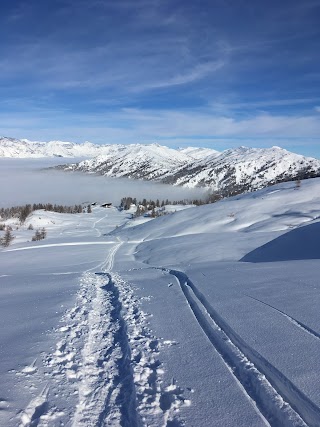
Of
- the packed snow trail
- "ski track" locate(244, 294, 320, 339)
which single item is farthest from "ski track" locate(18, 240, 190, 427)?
"ski track" locate(244, 294, 320, 339)

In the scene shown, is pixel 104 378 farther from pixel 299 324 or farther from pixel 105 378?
pixel 299 324

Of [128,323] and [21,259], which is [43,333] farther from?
[21,259]

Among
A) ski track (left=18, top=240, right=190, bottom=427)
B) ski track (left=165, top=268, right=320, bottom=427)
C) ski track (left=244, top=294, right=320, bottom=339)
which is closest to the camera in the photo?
ski track (left=165, top=268, right=320, bottom=427)

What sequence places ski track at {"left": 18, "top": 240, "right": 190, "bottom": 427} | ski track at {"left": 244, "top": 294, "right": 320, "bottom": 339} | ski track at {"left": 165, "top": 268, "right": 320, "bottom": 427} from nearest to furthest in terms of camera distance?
ski track at {"left": 165, "top": 268, "right": 320, "bottom": 427} → ski track at {"left": 18, "top": 240, "right": 190, "bottom": 427} → ski track at {"left": 244, "top": 294, "right": 320, "bottom": 339}

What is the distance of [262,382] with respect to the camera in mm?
5984

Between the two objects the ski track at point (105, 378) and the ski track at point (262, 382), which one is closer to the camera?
the ski track at point (262, 382)

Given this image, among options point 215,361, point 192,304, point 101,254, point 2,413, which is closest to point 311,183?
point 101,254

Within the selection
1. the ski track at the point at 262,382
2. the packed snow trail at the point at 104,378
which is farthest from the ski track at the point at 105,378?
the ski track at the point at 262,382

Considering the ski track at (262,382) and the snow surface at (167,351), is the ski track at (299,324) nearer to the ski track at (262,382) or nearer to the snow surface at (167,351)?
the snow surface at (167,351)

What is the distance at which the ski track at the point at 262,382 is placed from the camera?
5095mm

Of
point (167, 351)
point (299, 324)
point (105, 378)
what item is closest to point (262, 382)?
point (167, 351)

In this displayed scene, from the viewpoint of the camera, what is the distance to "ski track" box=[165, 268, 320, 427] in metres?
5.10

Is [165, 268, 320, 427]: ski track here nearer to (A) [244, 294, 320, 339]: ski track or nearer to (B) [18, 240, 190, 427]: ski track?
(B) [18, 240, 190, 427]: ski track

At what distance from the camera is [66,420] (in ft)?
17.5
